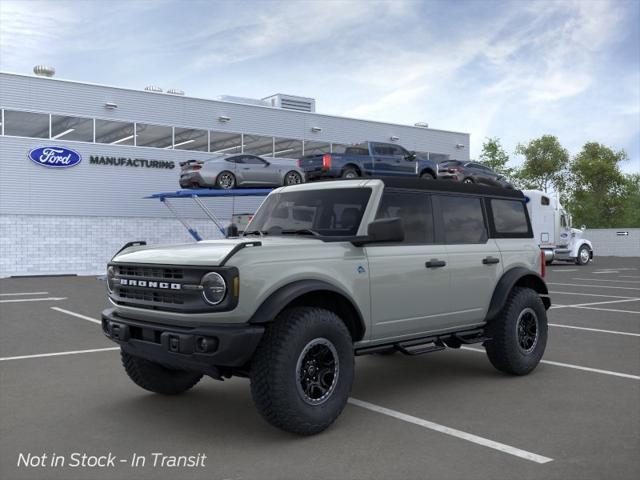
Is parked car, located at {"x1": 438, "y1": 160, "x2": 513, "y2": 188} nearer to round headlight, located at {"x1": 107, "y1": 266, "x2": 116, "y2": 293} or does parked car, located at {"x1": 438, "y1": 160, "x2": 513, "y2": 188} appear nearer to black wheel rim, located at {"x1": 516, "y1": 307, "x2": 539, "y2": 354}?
black wheel rim, located at {"x1": 516, "y1": 307, "x2": 539, "y2": 354}

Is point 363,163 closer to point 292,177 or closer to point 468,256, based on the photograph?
point 292,177

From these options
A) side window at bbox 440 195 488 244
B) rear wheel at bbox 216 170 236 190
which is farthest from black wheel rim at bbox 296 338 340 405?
rear wheel at bbox 216 170 236 190

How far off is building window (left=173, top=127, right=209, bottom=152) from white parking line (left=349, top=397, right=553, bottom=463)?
26.5m

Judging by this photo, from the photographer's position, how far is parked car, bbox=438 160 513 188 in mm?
23547

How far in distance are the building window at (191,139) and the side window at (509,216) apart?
25218mm

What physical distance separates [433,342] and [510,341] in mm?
956

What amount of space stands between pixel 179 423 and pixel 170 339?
927 millimetres

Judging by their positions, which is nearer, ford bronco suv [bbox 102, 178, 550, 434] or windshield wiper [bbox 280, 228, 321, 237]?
ford bronco suv [bbox 102, 178, 550, 434]

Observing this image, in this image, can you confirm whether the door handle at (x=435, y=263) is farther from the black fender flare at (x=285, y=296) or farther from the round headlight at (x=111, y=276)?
the round headlight at (x=111, y=276)

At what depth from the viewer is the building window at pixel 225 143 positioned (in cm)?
3180

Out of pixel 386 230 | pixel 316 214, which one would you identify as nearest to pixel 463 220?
pixel 316 214

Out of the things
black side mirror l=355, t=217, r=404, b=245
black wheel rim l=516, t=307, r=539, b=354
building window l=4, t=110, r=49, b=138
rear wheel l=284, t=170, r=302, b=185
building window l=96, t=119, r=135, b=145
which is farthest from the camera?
building window l=96, t=119, r=135, b=145

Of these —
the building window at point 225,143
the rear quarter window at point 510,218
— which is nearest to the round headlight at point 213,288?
the rear quarter window at point 510,218

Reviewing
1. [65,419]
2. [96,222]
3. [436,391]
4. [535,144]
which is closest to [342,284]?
[436,391]
